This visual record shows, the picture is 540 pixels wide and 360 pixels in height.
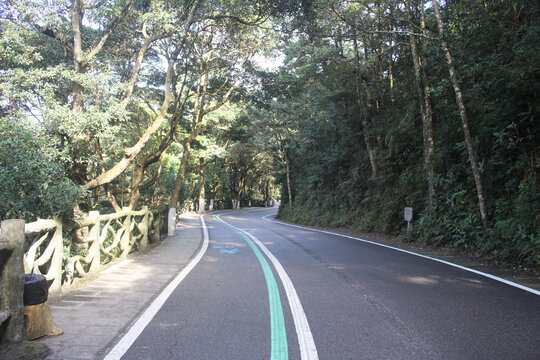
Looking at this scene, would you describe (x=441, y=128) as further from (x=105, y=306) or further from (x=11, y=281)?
(x=11, y=281)

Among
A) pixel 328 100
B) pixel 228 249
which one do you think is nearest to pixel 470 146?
pixel 228 249

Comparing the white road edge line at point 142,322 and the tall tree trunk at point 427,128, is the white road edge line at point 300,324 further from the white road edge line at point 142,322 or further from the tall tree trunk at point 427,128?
the tall tree trunk at point 427,128

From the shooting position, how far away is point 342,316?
15.3 ft

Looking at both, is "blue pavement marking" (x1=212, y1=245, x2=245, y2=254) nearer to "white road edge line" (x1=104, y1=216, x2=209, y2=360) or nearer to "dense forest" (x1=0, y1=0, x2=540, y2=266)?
"white road edge line" (x1=104, y1=216, x2=209, y2=360)

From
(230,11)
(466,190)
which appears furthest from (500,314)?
(230,11)

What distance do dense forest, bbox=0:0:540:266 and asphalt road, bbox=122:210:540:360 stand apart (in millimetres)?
2869

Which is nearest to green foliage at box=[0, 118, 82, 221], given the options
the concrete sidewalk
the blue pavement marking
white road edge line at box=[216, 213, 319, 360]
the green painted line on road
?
the concrete sidewalk

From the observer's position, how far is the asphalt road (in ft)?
11.9

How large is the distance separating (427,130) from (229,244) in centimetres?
845

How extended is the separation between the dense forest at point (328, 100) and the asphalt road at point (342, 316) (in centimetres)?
287

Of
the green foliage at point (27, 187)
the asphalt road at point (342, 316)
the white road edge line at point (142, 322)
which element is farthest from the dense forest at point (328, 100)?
the asphalt road at point (342, 316)

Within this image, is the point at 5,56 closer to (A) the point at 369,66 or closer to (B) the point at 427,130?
(B) the point at 427,130

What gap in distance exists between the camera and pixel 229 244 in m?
12.7

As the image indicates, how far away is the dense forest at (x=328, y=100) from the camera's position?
8.49 metres
